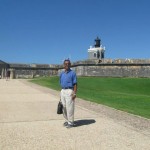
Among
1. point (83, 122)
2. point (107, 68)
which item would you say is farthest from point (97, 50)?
point (83, 122)

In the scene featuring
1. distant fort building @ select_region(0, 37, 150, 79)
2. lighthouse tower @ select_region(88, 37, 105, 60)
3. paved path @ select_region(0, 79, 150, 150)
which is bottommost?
paved path @ select_region(0, 79, 150, 150)

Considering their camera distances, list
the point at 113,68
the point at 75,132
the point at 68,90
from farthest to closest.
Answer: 1. the point at 113,68
2. the point at 68,90
3. the point at 75,132

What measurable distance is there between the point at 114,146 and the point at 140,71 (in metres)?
33.9

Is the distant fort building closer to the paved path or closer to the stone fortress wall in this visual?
the stone fortress wall

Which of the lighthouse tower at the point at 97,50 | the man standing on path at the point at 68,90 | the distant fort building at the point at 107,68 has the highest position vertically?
the lighthouse tower at the point at 97,50

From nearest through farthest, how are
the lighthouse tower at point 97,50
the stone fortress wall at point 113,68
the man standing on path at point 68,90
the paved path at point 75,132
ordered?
the paved path at point 75,132, the man standing on path at point 68,90, the stone fortress wall at point 113,68, the lighthouse tower at point 97,50

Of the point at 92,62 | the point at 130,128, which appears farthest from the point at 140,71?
the point at 130,128

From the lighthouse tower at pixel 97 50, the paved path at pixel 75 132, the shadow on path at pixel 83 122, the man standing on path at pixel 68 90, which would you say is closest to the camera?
the paved path at pixel 75 132

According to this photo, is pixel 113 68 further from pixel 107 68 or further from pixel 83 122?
pixel 83 122

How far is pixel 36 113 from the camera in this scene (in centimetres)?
1052

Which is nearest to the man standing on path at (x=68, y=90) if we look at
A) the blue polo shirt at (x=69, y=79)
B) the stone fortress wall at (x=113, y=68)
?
the blue polo shirt at (x=69, y=79)

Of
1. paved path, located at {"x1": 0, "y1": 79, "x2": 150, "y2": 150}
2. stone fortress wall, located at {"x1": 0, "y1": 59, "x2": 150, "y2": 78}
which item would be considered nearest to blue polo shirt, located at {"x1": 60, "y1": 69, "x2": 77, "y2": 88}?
paved path, located at {"x1": 0, "y1": 79, "x2": 150, "y2": 150}

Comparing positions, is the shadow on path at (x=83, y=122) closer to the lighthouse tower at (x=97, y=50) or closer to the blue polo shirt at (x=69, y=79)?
the blue polo shirt at (x=69, y=79)

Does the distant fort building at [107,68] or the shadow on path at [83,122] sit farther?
the distant fort building at [107,68]
